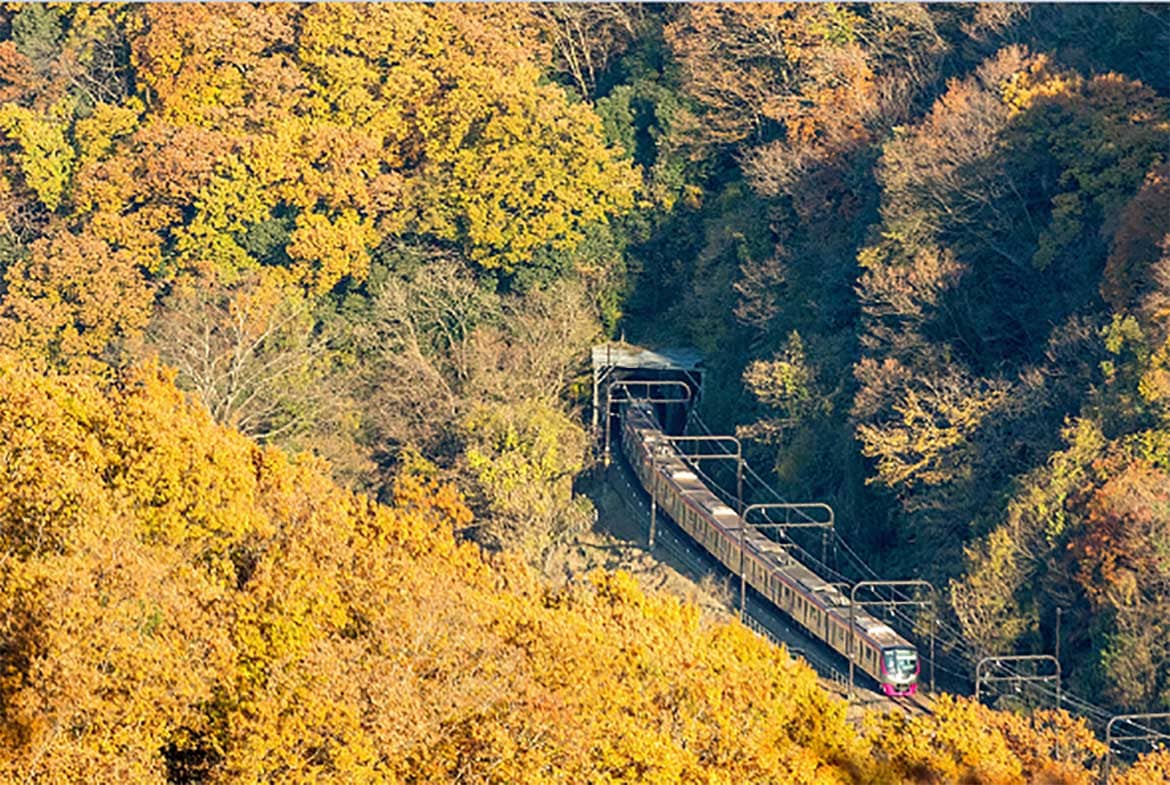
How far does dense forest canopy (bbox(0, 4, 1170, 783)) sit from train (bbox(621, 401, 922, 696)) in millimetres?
1554

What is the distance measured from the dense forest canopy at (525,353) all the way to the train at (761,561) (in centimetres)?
155

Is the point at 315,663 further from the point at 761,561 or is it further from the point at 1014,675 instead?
the point at 761,561

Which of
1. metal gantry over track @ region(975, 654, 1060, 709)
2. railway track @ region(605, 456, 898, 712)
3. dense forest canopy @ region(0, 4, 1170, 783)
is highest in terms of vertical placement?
dense forest canopy @ region(0, 4, 1170, 783)

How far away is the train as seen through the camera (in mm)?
40156

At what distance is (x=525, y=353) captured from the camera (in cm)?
5281

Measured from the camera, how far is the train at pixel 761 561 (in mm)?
40156

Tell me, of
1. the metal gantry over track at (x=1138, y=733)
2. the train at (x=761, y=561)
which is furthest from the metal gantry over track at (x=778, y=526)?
the metal gantry over track at (x=1138, y=733)

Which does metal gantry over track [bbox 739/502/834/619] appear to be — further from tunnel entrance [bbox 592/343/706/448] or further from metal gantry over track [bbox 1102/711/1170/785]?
metal gantry over track [bbox 1102/711/1170/785]

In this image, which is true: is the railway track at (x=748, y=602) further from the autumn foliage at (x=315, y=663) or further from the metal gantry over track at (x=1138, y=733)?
the autumn foliage at (x=315, y=663)

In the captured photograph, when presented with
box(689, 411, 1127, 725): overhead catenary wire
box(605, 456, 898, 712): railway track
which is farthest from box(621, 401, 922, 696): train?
box(689, 411, 1127, 725): overhead catenary wire

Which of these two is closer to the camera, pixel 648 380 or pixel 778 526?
pixel 778 526

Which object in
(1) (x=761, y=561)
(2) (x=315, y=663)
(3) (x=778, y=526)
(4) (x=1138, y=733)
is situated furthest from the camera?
(1) (x=761, y=561)

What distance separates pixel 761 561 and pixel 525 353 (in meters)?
10.2

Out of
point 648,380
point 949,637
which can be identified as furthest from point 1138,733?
point 648,380
